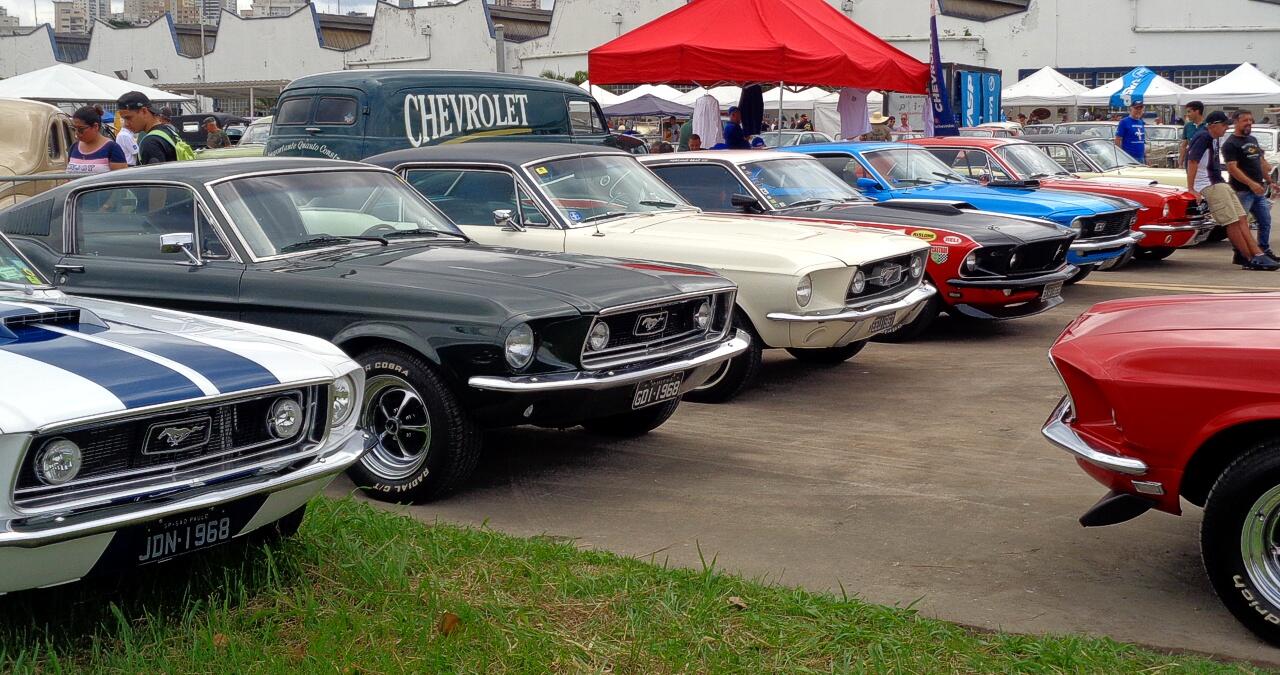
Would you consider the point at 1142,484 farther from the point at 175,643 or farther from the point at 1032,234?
the point at 1032,234

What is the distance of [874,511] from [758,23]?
32.6ft

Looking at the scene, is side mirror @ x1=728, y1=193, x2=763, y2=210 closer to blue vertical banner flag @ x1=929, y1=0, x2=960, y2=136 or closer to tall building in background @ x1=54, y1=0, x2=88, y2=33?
blue vertical banner flag @ x1=929, y1=0, x2=960, y2=136

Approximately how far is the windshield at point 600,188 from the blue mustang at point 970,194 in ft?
9.60

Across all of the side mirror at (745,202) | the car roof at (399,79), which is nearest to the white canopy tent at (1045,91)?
the car roof at (399,79)

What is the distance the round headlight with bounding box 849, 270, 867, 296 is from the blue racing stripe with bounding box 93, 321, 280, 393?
460 centimetres

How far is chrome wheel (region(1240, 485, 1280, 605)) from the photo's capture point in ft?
12.8

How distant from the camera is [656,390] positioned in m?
5.81

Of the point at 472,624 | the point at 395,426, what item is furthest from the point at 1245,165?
the point at 472,624

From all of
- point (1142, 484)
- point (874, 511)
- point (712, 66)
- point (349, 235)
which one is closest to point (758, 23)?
point (712, 66)

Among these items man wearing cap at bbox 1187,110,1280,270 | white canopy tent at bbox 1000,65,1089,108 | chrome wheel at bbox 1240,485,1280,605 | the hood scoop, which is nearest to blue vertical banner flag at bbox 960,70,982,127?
man wearing cap at bbox 1187,110,1280,270

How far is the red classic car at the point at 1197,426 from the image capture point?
12.9 ft

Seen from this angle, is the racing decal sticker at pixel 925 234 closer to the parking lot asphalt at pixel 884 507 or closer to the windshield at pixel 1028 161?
the parking lot asphalt at pixel 884 507

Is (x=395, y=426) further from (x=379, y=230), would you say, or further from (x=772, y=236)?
(x=772, y=236)

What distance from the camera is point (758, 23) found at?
14.4 meters
